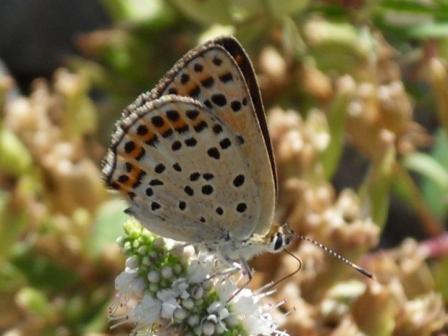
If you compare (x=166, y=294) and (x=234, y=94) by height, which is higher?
(x=234, y=94)

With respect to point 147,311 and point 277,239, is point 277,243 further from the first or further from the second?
point 147,311

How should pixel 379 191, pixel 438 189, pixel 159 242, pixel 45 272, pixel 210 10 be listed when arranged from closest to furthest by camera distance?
1. pixel 159 242
2. pixel 379 191
3. pixel 45 272
4. pixel 210 10
5. pixel 438 189

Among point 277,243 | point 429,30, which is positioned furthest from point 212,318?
point 429,30

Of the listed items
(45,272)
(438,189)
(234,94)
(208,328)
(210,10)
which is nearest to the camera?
(208,328)

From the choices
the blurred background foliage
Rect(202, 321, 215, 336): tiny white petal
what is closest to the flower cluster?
Rect(202, 321, 215, 336): tiny white petal

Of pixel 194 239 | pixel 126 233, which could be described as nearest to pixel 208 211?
pixel 194 239

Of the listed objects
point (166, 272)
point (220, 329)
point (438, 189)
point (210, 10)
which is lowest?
point (438, 189)

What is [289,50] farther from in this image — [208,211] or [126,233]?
[126,233]
